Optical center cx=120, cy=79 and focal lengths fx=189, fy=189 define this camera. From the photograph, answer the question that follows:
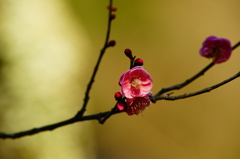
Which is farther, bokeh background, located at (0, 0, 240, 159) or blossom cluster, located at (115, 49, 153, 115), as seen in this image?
bokeh background, located at (0, 0, 240, 159)

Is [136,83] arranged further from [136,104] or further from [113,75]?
[113,75]

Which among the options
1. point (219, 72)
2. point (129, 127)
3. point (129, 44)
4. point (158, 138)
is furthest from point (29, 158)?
point (219, 72)

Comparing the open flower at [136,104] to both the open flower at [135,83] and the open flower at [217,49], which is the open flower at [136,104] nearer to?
the open flower at [135,83]

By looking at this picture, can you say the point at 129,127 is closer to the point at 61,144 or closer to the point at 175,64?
the point at 61,144

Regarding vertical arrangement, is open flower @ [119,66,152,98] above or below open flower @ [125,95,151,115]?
above

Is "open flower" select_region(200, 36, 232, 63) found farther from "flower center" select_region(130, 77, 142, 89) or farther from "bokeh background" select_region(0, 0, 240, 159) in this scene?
"bokeh background" select_region(0, 0, 240, 159)

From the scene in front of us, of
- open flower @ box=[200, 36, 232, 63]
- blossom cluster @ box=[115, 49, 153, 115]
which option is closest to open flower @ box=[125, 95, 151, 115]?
blossom cluster @ box=[115, 49, 153, 115]

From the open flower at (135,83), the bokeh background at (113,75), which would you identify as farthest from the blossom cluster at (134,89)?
the bokeh background at (113,75)
